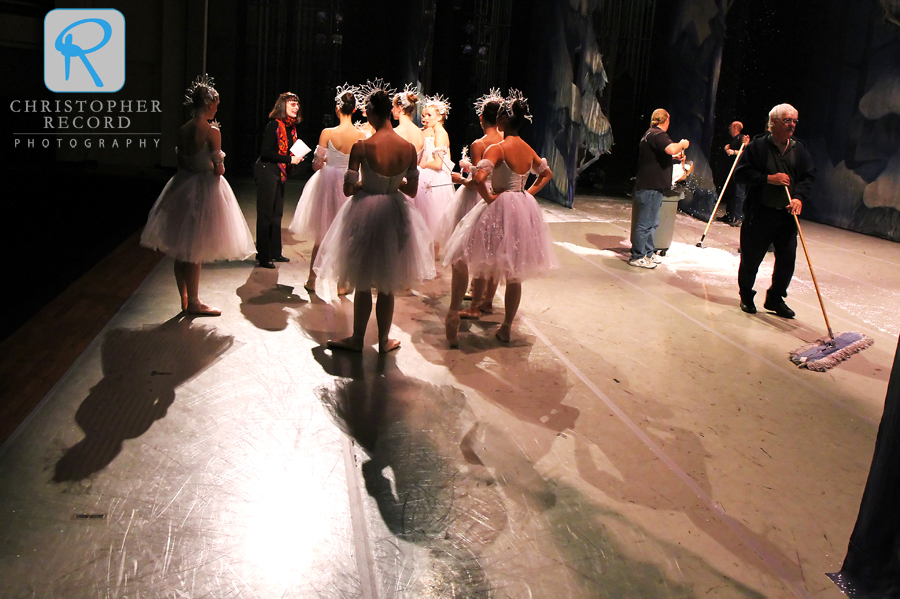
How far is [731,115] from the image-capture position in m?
12.0

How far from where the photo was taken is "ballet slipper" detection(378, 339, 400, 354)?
4758 millimetres

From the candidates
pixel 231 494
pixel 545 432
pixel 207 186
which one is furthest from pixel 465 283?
pixel 231 494

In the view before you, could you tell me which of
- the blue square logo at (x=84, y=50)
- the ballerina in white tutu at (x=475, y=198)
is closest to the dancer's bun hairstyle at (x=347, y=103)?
the ballerina in white tutu at (x=475, y=198)

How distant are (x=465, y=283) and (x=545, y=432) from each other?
1441 mm

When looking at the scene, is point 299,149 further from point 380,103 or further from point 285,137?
point 380,103

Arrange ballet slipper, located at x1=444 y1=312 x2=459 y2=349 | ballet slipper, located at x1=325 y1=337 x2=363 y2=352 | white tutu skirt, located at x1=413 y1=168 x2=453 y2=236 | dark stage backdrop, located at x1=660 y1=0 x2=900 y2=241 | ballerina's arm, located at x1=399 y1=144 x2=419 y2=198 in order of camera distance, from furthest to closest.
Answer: dark stage backdrop, located at x1=660 y1=0 x2=900 y2=241 → white tutu skirt, located at x1=413 y1=168 x2=453 y2=236 → ballet slipper, located at x1=444 y1=312 x2=459 y2=349 → ballet slipper, located at x1=325 y1=337 x2=363 y2=352 → ballerina's arm, located at x1=399 y1=144 x2=419 y2=198

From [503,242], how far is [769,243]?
2.69m

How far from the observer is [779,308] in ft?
20.8

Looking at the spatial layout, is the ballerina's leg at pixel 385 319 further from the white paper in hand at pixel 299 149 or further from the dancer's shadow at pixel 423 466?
the white paper in hand at pixel 299 149

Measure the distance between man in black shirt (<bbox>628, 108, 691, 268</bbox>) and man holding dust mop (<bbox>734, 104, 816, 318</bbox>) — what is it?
4.93 ft

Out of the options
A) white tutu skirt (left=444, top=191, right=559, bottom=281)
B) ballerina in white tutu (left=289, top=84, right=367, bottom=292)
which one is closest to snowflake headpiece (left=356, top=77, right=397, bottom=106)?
ballerina in white tutu (left=289, top=84, right=367, bottom=292)

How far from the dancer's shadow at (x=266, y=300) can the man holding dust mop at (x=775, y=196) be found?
3.78 metres

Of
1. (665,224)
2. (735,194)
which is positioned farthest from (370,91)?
(735,194)

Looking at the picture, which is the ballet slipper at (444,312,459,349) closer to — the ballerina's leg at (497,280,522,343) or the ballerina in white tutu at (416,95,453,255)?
the ballerina's leg at (497,280,522,343)
